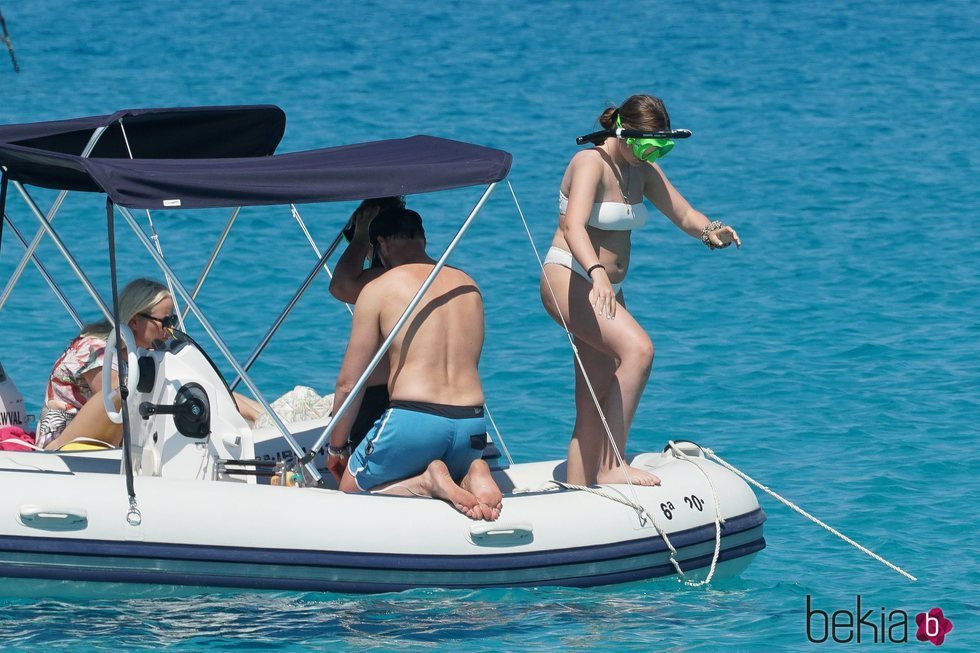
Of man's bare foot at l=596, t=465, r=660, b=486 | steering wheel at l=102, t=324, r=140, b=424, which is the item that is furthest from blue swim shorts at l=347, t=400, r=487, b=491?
steering wheel at l=102, t=324, r=140, b=424

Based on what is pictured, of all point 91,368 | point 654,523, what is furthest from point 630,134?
point 91,368

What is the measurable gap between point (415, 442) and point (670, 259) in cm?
679

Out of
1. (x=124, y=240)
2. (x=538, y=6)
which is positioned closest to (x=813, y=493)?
(x=124, y=240)

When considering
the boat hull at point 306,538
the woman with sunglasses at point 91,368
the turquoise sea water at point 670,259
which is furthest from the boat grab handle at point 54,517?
the woman with sunglasses at point 91,368

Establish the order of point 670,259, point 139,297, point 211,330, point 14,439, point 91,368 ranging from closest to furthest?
1. point 211,330
2. point 139,297
3. point 91,368
4. point 14,439
5. point 670,259

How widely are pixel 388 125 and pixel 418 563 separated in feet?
34.6

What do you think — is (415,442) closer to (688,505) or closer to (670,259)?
(688,505)

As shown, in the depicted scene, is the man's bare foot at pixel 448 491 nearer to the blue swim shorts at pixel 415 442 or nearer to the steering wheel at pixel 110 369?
the blue swim shorts at pixel 415 442

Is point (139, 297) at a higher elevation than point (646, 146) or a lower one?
lower

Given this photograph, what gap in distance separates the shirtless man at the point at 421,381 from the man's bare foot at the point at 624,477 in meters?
0.67

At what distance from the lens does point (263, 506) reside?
533 cm

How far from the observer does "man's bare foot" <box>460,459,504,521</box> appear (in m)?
5.48

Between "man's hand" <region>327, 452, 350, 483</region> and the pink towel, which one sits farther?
Answer: the pink towel

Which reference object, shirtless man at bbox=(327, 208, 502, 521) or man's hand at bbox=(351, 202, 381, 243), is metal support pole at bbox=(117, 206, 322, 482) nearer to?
shirtless man at bbox=(327, 208, 502, 521)
